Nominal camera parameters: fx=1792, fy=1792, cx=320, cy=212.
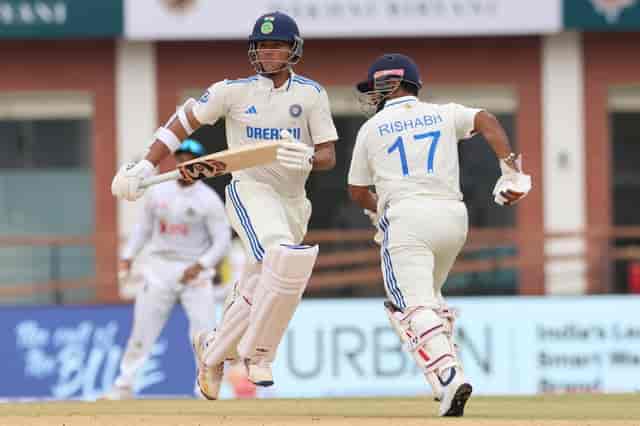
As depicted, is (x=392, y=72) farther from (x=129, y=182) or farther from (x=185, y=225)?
(x=185, y=225)

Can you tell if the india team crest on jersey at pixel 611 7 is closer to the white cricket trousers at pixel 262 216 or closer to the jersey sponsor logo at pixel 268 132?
the white cricket trousers at pixel 262 216

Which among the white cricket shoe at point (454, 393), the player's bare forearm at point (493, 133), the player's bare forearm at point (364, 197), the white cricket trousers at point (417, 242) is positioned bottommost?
the white cricket shoe at point (454, 393)

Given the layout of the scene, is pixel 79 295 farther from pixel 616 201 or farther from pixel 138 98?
pixel 616 201

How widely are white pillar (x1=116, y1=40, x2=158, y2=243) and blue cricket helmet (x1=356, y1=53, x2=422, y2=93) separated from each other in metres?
11.6

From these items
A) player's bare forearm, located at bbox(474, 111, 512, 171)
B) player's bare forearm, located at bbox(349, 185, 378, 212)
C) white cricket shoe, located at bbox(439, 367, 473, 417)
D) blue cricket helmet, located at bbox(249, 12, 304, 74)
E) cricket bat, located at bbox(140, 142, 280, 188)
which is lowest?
white cricket shoe, located at bbox(439, 367, 473, 417)

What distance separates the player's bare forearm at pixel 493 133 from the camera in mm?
9633

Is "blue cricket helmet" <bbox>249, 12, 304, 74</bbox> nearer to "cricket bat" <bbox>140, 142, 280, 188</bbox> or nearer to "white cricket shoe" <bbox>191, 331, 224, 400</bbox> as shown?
"cricket bat" <bbox>140, 142, 280, 188</bbox>

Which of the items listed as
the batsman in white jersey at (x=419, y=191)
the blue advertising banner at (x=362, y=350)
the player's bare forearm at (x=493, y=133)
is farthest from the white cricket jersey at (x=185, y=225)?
the player's bare forearm at (x=493, y=133)

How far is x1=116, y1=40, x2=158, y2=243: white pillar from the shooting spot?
70.6ft

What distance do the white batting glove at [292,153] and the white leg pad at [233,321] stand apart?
2.55 feet

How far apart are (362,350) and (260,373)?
7.18 metres

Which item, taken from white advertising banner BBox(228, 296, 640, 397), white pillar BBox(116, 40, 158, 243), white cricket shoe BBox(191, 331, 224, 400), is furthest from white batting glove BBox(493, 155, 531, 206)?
white pillar BBox(116, 40, 158, 243)

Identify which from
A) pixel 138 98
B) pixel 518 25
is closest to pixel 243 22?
pixel 138 98

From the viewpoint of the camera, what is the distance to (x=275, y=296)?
9984mm
